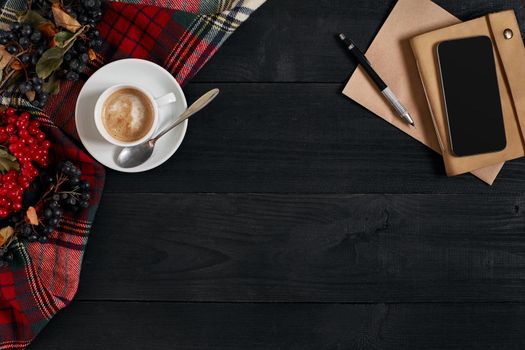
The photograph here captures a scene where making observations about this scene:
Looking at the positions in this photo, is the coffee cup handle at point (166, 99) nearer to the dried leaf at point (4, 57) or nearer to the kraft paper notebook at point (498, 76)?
the dried leaf at point (4, 57)

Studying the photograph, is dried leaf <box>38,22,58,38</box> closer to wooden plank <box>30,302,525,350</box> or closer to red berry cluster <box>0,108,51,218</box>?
red berry cluster <box>0,108,51,218</box>

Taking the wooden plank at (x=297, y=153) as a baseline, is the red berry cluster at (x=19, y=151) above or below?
above

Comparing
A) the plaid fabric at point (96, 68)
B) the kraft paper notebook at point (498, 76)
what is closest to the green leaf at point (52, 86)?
the plaid fabric at point (96, 68)

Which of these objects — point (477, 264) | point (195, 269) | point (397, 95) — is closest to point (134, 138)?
point (195, 269)

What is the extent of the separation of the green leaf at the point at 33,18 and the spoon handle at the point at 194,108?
0.71 feet

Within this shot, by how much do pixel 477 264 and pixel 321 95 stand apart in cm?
34

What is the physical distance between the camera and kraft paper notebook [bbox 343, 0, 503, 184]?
3.01 ft

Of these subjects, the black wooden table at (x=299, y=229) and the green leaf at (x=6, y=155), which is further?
the black wooden table at (x=299, y=229)

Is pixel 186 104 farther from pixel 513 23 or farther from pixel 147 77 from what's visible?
pixel 513 23

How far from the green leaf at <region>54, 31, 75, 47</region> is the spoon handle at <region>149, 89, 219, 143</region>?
17 cm

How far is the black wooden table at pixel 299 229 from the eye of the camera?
3.03 feet

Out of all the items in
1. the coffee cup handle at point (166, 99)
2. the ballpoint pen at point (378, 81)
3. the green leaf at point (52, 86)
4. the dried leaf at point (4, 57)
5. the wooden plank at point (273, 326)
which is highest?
the dried leaf at point (4, 57)

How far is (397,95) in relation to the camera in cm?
92

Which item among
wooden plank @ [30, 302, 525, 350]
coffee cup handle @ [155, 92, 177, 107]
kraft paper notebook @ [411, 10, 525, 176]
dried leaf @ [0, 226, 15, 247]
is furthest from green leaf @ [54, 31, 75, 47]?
kraft paper notebook @ [411, 10, 525, 176]
